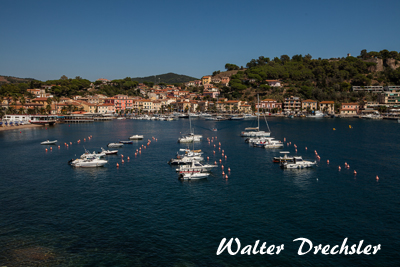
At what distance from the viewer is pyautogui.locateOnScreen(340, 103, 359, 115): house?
16312 centimetres

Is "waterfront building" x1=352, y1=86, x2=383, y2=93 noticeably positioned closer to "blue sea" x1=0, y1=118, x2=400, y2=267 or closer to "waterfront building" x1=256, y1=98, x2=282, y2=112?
"waterfront building" x1=256, y1=98, x2=282, y2=112

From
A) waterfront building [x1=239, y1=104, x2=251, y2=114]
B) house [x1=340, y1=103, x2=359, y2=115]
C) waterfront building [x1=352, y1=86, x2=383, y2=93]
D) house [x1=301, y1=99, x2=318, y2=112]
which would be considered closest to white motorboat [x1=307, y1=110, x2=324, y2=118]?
house [x1=301, y1=99, x2=318, y2=112]

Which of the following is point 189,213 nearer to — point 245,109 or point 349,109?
point 245,109

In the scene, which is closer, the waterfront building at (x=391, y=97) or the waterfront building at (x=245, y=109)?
the waterfront building at (x=391, y=97)

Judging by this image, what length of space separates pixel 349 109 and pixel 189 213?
160 metres

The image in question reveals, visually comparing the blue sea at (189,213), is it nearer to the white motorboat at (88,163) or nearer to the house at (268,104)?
the white motorboat at (88,163)

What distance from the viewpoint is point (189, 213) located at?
28.2 m

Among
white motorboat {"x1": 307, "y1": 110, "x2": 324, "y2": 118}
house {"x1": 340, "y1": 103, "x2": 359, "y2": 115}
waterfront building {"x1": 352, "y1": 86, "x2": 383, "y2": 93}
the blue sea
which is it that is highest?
waterfront building {"x1": 352, "y1": 86, "x2": 383, "y2": 93}

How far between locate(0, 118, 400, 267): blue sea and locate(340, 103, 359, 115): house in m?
126

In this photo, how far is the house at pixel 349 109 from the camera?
163125mm

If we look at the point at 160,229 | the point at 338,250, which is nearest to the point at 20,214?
the point at 160,229

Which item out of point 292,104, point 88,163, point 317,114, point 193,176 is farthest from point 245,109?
point 193,176

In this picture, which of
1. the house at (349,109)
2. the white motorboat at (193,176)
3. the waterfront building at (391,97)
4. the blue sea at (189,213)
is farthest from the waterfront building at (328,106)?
the white motorboat at (193,176)

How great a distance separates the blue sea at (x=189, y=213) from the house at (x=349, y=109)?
415 feet
